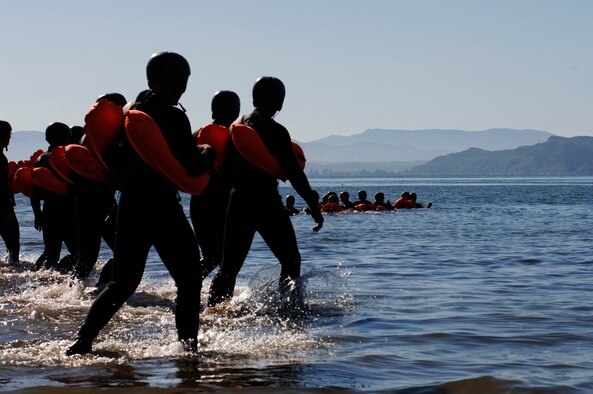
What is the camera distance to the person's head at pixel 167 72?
243 inches

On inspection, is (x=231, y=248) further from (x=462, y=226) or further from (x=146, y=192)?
(x=462, y=226)

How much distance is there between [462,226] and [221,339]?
18954 mm

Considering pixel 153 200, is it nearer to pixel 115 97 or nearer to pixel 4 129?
pixel 115 97

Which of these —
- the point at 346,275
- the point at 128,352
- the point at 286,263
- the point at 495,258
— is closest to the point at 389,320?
the point at 286,263

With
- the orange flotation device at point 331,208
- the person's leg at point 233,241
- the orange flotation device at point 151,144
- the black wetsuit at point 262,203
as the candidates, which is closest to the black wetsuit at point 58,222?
the person's leg at point 233,241

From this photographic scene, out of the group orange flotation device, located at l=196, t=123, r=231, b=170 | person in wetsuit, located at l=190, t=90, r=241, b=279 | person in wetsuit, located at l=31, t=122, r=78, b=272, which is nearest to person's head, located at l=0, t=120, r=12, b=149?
person in wetsuit, located at l=31, t=122, r=78, b=272

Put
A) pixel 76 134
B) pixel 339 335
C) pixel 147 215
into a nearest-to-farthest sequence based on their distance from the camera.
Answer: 1. pixel 147 215
2. pixel 339 335
3. pixel 76 134

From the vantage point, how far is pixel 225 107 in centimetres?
948

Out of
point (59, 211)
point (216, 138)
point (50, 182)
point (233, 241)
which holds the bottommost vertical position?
point (233, 241)

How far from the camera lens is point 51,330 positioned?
→ 7.72m

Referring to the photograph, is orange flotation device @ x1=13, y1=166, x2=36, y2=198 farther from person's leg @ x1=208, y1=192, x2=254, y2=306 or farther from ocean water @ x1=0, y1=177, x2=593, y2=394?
person's leg @ x1=208, y1=192, x2=254, y2=306

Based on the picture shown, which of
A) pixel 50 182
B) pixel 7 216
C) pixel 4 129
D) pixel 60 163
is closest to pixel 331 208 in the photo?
pixel 7 216

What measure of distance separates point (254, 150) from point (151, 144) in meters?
2.02

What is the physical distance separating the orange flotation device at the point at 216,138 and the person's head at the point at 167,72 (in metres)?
2.19
